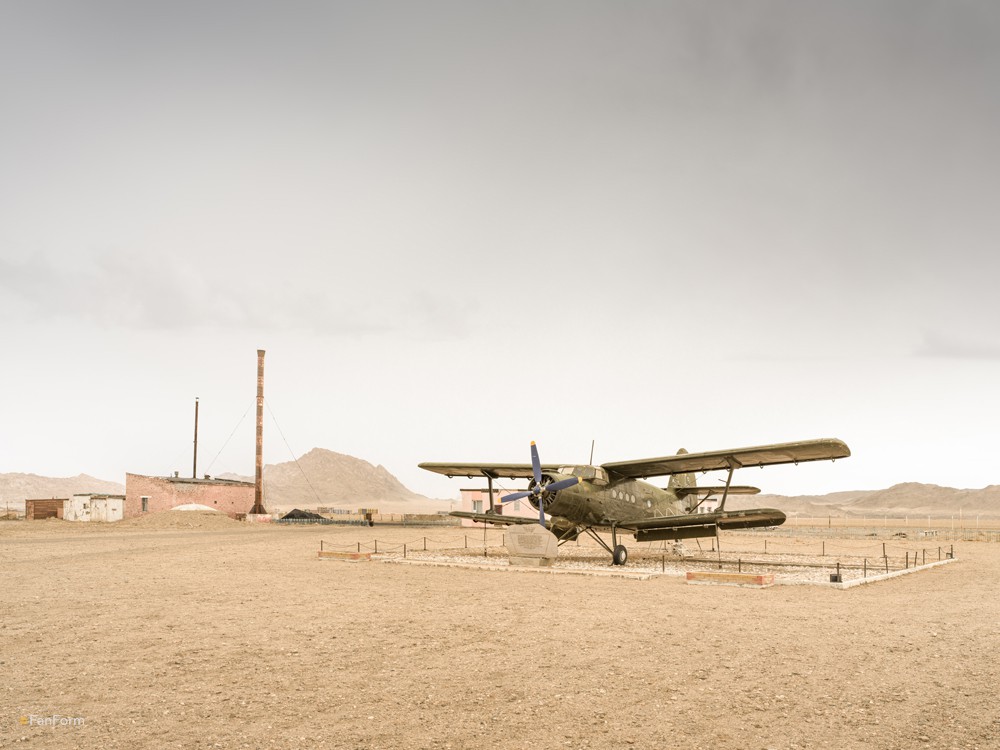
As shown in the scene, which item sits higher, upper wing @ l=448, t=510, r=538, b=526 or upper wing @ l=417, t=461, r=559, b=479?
upper wing @ l=417, t=461, r=559, b=479

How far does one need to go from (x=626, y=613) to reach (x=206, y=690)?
9.41 meters

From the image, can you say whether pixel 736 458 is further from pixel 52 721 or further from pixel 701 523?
pixel 52 721

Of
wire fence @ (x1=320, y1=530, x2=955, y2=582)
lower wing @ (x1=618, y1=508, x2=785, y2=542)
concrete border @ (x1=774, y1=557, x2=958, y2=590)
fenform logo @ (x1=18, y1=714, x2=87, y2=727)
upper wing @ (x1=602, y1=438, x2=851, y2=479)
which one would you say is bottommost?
wire fence @ (x1=320, y1=530, x2=955, y2=582)

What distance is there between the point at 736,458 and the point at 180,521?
5123cm

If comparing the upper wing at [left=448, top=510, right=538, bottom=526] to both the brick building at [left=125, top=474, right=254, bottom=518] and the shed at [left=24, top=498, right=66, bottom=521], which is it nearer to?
the brick building at [left=125, top=474, right=254, bottom=518]

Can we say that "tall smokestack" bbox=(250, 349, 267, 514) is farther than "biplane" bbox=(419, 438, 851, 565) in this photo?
Yes

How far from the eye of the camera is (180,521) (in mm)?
61562

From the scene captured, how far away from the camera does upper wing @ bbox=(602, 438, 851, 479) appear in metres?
24.1

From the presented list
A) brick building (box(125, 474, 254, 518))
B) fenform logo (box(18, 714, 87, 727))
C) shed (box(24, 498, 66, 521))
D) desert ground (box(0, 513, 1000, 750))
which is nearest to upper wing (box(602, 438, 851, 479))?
desert ground (box(0, 513, 1000, 750))

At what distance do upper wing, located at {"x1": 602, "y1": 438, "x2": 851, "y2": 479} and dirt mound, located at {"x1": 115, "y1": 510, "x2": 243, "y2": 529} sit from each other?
45.7m

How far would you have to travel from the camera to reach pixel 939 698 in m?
9.47

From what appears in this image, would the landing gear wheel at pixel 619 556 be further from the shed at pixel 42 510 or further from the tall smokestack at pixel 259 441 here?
the shed at pixel 42 510

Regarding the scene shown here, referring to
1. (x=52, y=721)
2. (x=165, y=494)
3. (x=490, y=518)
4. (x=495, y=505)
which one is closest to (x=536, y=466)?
(x=490, y=518)

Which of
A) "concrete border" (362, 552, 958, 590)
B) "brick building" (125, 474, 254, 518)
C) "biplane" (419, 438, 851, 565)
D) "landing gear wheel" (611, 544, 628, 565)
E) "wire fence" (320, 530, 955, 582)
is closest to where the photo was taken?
"concrete border" (362, 552, 958, 590)
